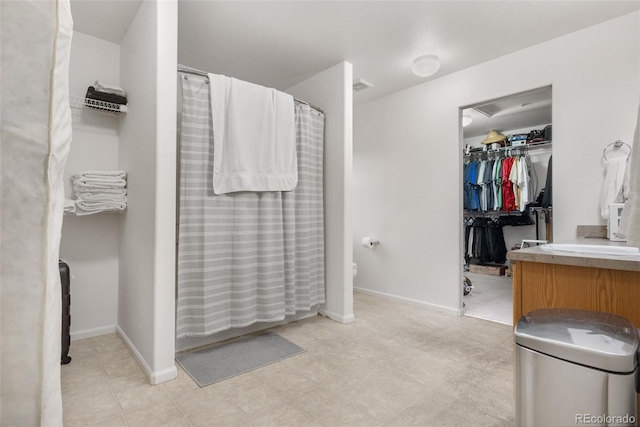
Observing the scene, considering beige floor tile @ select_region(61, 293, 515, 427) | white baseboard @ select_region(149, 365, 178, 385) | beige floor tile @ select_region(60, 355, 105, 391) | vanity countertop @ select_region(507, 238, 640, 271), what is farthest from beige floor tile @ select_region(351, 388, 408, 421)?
beige floor tile @ select_region(60, 355, 105, 391)

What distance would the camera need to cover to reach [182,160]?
81.9 inches

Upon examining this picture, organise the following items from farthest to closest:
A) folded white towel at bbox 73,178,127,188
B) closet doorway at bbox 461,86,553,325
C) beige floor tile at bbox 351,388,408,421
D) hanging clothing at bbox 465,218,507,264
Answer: hanging clothing at bbox 465,218,507,264 → closet doorway at bbox 461,86,553,325 → folded white towel at bbox 73,178,127,188 → beige floor tile at bbox 351,388,408,421

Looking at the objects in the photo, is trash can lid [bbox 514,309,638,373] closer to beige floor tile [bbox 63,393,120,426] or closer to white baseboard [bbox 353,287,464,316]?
beige floor tile [bbox 63,393,120,426]

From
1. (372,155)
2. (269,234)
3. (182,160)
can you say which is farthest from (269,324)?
(372,155)

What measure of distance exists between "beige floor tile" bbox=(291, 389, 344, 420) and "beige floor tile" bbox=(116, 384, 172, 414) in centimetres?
68

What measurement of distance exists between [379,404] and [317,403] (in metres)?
0.32

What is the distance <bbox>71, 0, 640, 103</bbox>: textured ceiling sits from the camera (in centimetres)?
212

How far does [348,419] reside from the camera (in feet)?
4.88

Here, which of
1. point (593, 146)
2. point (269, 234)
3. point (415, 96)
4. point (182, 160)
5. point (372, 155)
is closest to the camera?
point (182, 160)

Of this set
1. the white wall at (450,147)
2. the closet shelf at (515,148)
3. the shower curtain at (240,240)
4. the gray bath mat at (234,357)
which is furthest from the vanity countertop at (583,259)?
the closet shelf at (515,148)

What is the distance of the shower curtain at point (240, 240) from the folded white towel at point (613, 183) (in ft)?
6.94

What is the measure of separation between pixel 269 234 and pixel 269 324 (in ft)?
2.62

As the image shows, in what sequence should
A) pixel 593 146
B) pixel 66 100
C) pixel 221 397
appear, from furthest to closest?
pixel 593 146 < pixel 221 397 < pixel 66 100

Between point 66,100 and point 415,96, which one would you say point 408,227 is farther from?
point 66,100
